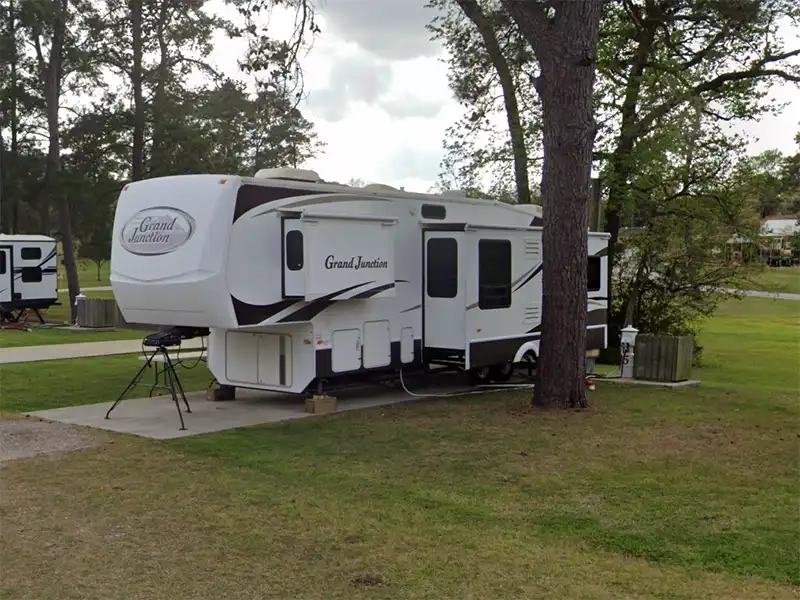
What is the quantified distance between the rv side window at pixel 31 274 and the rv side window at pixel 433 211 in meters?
14.6

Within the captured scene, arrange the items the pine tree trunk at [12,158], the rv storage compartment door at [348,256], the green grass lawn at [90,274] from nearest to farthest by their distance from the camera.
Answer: the rv storage compartment door at [348,256] < the pine tree trunk at [12,158] < the green grass lawn at [90,274]

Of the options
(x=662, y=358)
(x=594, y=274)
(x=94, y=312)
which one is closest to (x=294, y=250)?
(x=594, y=274)

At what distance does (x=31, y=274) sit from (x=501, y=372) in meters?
14.8

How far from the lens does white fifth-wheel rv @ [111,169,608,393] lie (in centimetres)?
901

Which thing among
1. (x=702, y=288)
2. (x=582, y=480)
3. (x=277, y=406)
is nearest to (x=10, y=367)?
(x=277, y=406)

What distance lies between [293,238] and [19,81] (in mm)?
21241

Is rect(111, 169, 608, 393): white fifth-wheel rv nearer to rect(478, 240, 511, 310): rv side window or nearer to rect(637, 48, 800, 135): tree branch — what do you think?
rect(478, 240, 511, 310): rv side window

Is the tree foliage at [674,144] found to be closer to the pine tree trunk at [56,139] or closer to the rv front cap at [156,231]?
the rv front cap at [156,231]

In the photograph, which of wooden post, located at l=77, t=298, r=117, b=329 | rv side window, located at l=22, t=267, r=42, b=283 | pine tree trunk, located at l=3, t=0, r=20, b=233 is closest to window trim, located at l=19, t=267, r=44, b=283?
rv side window, located at l=22, t=267, r=42, b=283

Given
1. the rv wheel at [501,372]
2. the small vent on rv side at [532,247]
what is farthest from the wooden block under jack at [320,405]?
the small vent on rv side at [532,247]

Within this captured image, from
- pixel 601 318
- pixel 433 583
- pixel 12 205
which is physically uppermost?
pixel 12 205

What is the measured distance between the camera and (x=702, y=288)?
16.5 metres

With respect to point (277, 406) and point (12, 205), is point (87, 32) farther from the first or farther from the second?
point (277, 406)

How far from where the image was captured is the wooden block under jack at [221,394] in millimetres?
10734
